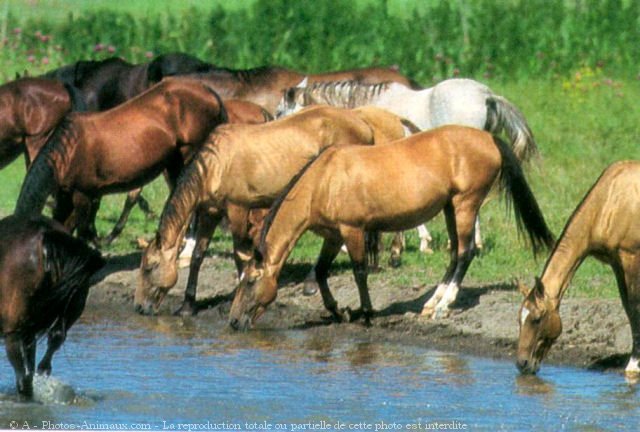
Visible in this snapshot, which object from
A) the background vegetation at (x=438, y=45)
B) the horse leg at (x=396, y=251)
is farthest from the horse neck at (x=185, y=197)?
the background vegetation at (x=438, y=45)

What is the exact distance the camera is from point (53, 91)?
53.2ft

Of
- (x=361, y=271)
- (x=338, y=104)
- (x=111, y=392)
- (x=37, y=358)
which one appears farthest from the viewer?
(x=338, y=104)

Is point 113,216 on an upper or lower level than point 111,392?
lower

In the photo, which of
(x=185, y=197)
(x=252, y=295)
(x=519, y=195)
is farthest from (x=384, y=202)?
(x=185, y=197)

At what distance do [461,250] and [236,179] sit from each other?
207 centimetres

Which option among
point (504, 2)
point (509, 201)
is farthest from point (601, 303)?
point (504, 2)

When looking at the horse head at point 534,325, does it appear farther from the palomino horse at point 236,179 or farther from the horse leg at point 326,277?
the palomino horse at point 236,179

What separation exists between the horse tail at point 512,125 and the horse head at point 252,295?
3347mm

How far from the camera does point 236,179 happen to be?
14.0 m

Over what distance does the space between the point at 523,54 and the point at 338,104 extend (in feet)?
27.2

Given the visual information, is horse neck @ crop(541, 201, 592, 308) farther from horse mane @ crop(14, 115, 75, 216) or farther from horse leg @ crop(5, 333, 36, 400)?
horse mane @ crop(14, 115, 75, 216)

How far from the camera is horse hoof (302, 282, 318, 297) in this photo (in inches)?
552

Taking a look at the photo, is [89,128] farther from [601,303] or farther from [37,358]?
[601,303]

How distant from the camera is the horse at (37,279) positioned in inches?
386
